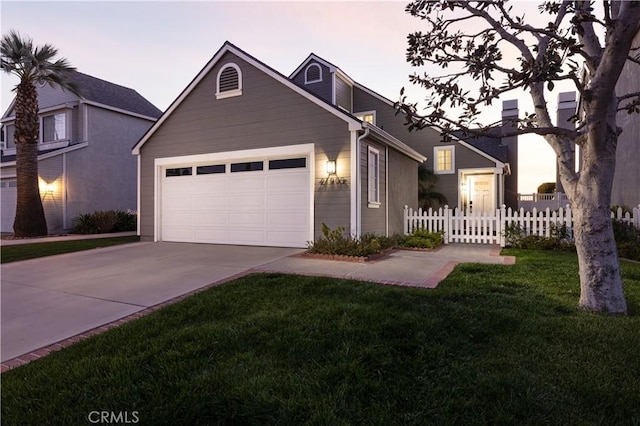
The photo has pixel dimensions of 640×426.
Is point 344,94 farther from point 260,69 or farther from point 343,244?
point 343,244

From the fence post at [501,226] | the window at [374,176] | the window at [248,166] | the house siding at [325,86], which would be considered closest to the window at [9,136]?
the house siding at [325,86]

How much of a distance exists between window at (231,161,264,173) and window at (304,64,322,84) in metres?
7.19

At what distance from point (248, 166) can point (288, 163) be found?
1289mm

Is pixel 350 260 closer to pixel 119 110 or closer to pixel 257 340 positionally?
pixel 257 340

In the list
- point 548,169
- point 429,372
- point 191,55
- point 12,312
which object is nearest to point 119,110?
point 191,55

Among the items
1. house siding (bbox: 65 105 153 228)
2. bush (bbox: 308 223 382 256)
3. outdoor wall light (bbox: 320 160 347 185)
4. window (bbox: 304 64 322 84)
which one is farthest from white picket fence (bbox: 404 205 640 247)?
house siding (bbox: 65 105 153 228)

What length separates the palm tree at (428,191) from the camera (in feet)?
52.2

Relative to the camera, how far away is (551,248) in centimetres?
924

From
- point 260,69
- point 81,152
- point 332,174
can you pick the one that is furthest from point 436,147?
point 81,152

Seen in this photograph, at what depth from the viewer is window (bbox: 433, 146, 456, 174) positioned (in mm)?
15906

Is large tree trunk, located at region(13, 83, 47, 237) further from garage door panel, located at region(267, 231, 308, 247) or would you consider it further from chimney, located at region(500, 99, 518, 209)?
chimney, located at region(500, 99, 518, 209)

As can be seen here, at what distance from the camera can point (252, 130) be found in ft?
32.7

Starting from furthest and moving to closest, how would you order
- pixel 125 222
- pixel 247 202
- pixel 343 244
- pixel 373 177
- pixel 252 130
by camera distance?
1. pixel 125 222
2. pixel 247 202
3. pixel 252 130
4. pixel 373 177
5. pixel 343 244

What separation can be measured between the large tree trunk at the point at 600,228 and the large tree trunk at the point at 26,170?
1673 cm
